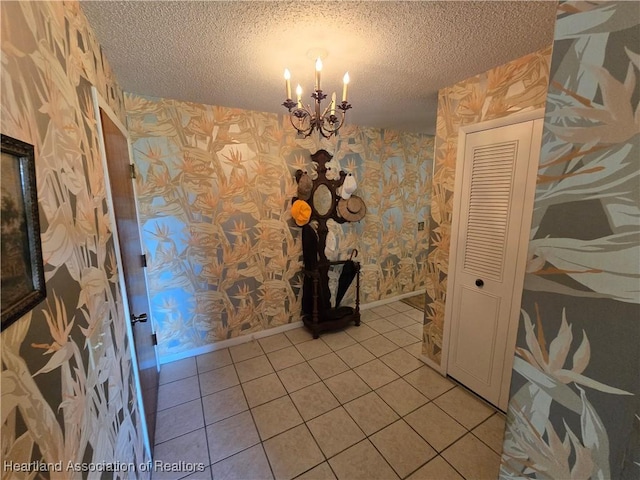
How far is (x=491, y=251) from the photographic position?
1.78 meters

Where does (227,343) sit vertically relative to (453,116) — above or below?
below

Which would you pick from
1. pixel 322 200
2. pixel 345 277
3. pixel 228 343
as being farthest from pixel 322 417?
pixel 322 200

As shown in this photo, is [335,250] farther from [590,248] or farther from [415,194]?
[590,248]

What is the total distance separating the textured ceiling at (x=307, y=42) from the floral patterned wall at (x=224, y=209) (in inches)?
13.8

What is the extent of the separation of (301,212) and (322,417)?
1.78 metres

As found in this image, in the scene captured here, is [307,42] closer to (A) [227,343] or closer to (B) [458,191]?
(B) [458,191]

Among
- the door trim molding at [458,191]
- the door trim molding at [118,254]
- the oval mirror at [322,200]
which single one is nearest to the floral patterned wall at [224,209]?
the oval mirror at [322,200]

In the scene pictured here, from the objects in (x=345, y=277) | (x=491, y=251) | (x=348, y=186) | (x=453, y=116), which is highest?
(x=453, y=116)

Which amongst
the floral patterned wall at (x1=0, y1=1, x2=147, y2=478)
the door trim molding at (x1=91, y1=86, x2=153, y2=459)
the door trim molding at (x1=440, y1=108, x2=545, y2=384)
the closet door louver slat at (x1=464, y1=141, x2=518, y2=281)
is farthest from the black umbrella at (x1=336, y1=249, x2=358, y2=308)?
the floral patterned wall at (x1=0, y1=1, x2=147, y2=478)

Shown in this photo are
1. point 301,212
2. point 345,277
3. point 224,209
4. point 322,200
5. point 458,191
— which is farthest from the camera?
point 345,277

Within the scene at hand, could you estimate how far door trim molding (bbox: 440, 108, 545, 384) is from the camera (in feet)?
5.08

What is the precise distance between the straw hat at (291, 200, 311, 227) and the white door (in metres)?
1.38

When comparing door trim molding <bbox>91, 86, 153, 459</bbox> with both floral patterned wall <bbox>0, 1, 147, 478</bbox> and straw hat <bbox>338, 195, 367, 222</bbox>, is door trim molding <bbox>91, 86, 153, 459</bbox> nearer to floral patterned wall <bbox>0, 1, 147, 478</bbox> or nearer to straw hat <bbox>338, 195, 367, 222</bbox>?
floral patterned wall <bbox>0, 1, 147, 478</bbox>

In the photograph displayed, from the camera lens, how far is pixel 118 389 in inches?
43.0
